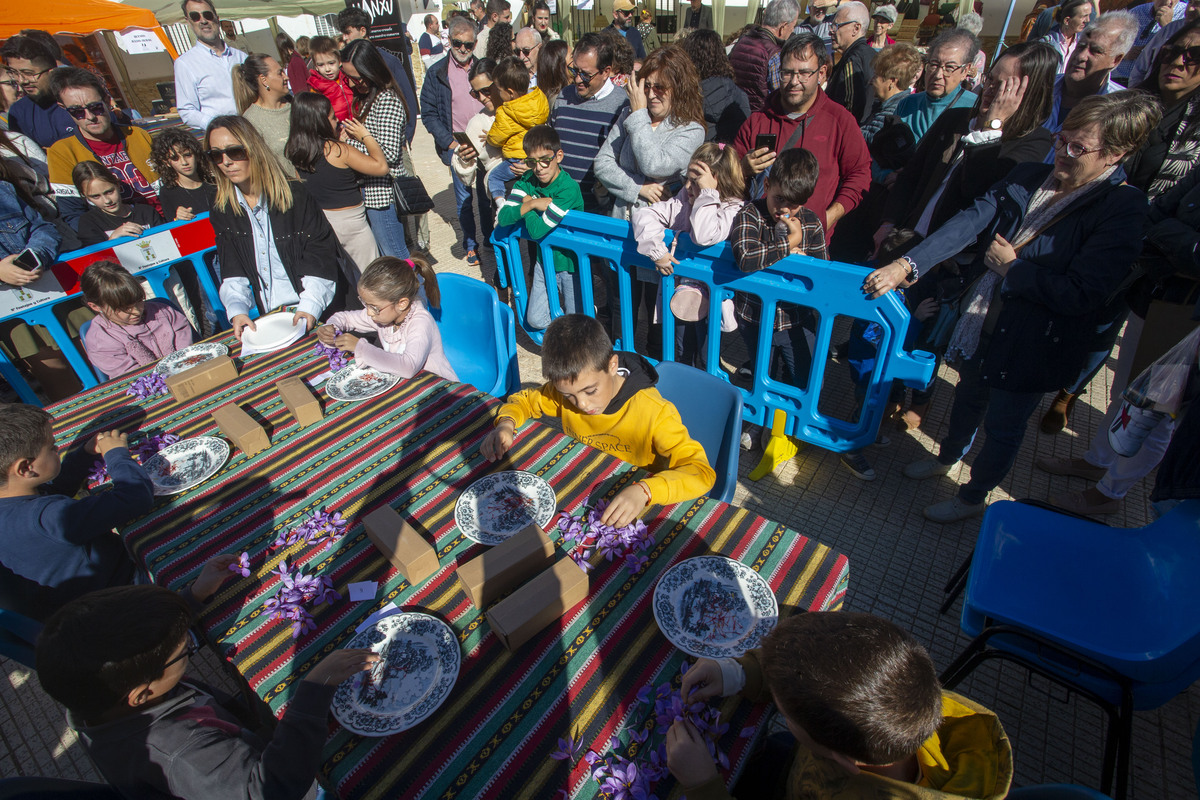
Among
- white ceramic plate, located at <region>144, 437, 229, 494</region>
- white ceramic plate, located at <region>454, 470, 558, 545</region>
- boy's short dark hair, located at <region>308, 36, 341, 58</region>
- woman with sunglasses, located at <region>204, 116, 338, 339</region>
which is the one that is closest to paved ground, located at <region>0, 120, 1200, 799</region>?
white ceramic plate, located at <region>144, 437, 229, 494</region>

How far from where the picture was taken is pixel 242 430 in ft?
7.97

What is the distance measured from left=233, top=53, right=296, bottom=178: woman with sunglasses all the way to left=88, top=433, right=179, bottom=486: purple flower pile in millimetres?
3267

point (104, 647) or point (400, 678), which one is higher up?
point (104, 647)

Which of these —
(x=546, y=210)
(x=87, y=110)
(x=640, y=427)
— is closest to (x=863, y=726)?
(x=640, y=427)

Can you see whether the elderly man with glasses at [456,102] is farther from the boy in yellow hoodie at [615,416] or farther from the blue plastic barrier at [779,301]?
the boy in yellow hoodie at [615,416]

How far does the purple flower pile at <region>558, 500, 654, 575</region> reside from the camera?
74.2 inches

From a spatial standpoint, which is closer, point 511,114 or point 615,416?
point 615,416

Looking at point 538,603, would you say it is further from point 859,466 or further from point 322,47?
point 322,47

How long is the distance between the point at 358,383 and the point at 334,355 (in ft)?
1.31

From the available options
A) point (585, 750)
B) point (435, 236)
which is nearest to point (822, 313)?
point (585, 750)

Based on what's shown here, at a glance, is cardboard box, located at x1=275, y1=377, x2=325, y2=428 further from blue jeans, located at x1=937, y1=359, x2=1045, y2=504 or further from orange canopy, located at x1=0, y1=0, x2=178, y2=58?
orange canopy, located at x1=0, y1=0, x2=178, y2=58

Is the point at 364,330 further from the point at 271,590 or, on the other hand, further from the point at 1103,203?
the point at 1103,203

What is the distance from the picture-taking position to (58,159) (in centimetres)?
455

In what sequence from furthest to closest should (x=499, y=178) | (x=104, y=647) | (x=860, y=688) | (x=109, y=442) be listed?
(x=499, y=178), (x=109, y=442), (x=104, y=647), (x=860, y=688)
